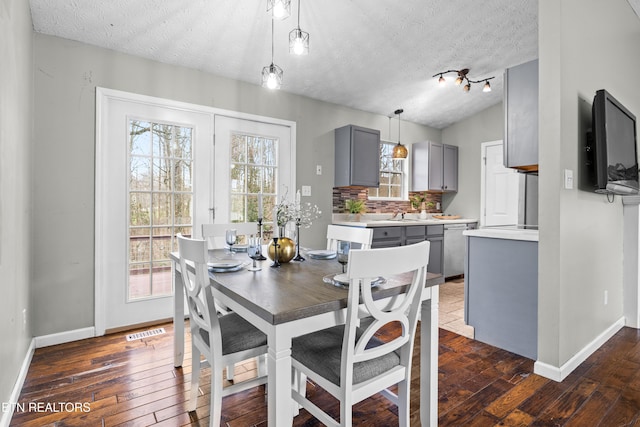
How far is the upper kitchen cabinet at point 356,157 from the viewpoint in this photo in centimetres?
413

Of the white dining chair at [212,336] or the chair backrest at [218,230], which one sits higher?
the chair backrest at [218,230]

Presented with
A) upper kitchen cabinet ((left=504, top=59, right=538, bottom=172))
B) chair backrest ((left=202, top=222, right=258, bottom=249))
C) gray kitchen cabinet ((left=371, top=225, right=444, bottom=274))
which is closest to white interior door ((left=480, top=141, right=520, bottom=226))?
gray kitchen cabinet ((left=371, top=225, right=444, bottom=274))

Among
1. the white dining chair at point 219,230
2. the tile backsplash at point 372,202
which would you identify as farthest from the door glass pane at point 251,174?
the tile backsplash at point 372,202

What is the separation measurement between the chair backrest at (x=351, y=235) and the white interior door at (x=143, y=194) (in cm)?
142

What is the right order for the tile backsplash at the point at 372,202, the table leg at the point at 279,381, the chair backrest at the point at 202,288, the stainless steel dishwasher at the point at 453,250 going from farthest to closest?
the stainless steel dishwasher at the point at 453,250 → the tile backsplash at the point at 372,202 → the chair backrest at the point at 202,288 → the table leg at the point at 279,381

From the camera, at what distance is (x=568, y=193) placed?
2184 millimetres

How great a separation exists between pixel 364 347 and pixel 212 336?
64 cm

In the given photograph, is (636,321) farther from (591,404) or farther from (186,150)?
(186,150)

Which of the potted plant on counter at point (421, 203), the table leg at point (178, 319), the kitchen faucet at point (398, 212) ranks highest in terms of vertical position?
the potted plant on counter at point (421, 203)

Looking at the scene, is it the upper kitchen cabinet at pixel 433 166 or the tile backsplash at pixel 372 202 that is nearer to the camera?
the tile backsplash at pixel 372 202

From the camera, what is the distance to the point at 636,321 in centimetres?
307

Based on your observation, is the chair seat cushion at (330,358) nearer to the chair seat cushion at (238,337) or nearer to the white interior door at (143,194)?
the chair seat cushion at (238,337)

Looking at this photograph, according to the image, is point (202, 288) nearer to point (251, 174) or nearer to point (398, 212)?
point (251, 174)

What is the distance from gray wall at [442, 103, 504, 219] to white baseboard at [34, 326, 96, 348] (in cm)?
496
